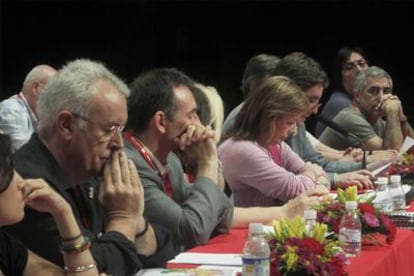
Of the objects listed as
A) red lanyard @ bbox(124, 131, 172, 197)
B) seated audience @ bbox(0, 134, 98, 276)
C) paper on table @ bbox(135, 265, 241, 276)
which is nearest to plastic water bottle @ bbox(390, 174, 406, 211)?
red lanyard @ bbox(124, 131, 172, 197)

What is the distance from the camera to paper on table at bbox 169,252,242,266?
237cm

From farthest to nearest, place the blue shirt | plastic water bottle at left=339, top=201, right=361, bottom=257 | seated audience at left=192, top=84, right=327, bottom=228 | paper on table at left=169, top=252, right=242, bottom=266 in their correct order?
the blue shirt → seated audience at left=192, top=84, right=327, bottom=228 → plastic water bottle at left=339, top=201, right=361, bottom=257 → paper on table at left=169, top=252, right=242, bottom=266

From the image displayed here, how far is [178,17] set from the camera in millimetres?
7535

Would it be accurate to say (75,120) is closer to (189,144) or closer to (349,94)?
(189,144)

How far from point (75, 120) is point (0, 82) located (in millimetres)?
5391

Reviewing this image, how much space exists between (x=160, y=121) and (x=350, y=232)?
682 mm

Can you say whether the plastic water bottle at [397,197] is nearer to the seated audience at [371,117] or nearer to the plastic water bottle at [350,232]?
the plastic water bottle at [350,232]

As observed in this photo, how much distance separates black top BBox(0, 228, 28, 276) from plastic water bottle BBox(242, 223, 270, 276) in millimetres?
506

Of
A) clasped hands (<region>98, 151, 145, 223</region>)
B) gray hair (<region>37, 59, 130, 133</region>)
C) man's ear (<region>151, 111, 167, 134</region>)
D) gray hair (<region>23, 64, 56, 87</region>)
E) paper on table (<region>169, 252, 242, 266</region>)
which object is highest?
gray hair (<region>37, 59, 130, 133</region>)

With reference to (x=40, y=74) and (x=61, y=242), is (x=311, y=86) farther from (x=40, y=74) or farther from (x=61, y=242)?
(x=61, y=242)

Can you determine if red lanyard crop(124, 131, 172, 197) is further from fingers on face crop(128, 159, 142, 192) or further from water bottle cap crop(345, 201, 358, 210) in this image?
water bottle cap crop(345, 201, 358, 210)

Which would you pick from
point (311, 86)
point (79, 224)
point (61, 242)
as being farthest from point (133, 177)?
point (311, 86)

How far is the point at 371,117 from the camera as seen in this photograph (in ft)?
17.2

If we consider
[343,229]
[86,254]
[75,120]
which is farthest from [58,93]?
[343,229]
